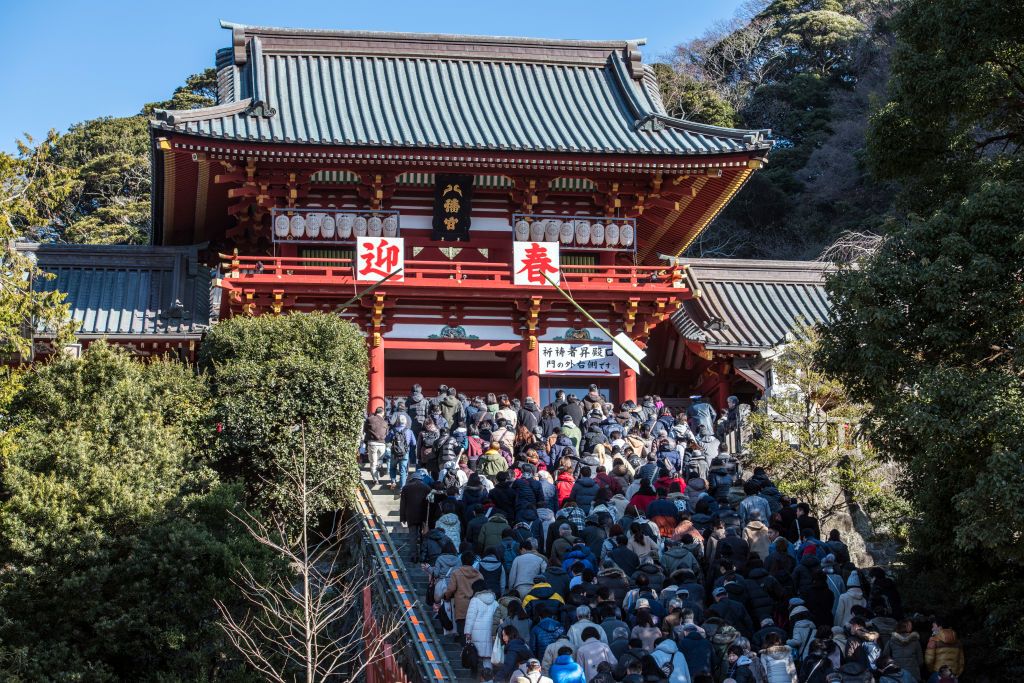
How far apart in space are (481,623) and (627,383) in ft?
42.4

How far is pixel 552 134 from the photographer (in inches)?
1102

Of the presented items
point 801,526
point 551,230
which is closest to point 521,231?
point 551,230

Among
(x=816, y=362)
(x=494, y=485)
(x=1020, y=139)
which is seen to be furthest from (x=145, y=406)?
(x=1020, y=139)

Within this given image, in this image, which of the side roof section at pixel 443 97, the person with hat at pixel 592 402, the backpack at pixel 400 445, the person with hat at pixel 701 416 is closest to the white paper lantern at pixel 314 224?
the side roof section at pixel 443 97

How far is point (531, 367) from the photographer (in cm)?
2680

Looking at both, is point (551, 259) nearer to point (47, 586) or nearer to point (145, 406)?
point (145, 406)

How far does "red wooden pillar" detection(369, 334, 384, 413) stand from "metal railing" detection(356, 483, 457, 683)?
8269 mm

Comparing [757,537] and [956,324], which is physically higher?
[956,324]

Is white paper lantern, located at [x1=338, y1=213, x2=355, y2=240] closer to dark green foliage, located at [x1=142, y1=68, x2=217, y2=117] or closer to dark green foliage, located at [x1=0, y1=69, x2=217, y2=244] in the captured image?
dark green foliage, located at [x1=0, y1=69, x2=217, y2=244]

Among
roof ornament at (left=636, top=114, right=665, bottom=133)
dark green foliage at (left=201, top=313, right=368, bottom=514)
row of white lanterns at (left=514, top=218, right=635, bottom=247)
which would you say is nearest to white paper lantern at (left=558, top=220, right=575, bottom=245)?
row of white lanterns at (left=514, top=218, right=635, bottom=247)

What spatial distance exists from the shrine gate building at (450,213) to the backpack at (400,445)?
4565 millimetres

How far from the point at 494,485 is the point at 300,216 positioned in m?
10.4

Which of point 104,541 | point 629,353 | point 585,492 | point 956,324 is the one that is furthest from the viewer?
point 629,353

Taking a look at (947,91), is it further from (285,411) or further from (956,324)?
(285,411)
